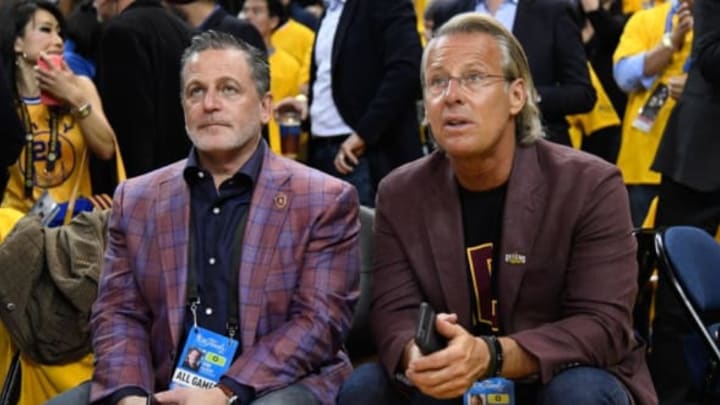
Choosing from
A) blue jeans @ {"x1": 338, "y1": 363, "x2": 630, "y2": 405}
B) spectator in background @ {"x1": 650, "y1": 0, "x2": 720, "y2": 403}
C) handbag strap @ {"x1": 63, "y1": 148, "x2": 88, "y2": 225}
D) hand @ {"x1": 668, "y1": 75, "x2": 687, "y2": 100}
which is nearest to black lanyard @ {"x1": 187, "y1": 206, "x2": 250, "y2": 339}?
blue jeans @ {"x1": 338, "y1": 363, "x2": 630, "y2": 405}

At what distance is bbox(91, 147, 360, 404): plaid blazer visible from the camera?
3623mm

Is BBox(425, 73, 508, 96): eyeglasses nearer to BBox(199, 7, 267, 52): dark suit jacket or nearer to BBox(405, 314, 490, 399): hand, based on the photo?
BBox(405, 314, 490, 399): hand

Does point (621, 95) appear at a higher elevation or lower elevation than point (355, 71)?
lower

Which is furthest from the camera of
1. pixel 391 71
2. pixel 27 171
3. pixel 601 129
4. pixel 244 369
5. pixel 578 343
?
pixel 601 129

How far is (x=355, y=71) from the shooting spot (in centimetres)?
556

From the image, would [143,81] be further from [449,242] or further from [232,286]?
[449,242]

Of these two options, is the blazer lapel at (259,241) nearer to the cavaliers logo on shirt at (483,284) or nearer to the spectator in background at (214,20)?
the cavaliers logo on shirt at (483,284)

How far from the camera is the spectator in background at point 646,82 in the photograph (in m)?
6.08

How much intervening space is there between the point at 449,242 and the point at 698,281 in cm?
101

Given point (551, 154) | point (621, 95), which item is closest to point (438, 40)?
point (551, 154)

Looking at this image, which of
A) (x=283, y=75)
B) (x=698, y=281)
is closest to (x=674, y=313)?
(x=698, y=281)

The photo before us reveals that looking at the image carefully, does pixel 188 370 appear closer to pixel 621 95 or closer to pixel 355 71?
pixel 355 71

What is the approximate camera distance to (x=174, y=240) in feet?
12.2

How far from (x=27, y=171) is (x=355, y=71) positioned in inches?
58.7
